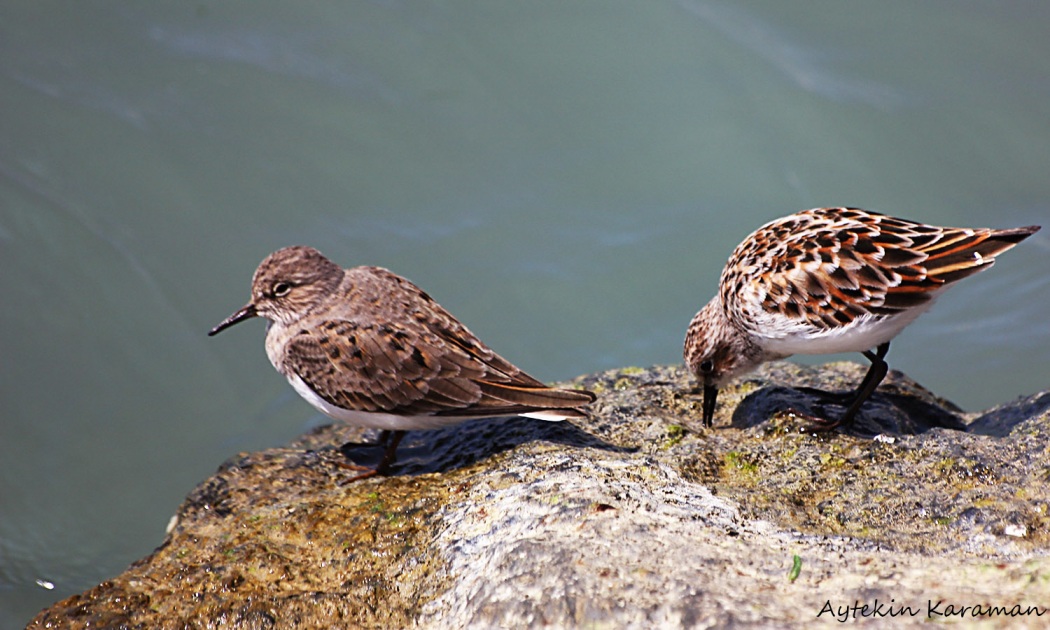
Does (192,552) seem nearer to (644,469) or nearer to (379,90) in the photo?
(644,469)

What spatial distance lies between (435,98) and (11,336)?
18.3ft

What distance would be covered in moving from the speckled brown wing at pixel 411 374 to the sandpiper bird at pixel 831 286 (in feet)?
4.82

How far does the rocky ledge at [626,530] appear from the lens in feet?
13.2

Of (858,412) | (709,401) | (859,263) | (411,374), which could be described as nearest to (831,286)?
(859,263)

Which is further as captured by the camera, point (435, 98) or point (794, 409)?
point (435, 98)

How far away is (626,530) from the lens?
457 cm

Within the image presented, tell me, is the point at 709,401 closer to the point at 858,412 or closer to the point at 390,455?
the point at 858,412

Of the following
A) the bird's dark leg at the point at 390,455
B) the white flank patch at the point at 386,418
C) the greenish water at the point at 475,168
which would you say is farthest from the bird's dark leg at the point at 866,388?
the greenish water at the point at 475,168

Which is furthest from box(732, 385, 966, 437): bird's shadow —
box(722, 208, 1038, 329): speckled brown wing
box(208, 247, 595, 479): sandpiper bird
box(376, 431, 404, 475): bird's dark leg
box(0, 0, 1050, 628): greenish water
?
box(0, 0, 1050, 628): greenish water

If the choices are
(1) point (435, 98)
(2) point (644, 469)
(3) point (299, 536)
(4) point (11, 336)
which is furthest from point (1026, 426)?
(4) point (11, 336)

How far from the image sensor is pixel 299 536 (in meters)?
5.27

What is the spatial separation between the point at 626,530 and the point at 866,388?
260cm

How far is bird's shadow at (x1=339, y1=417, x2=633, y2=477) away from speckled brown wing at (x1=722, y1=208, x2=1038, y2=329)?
1.55 metres

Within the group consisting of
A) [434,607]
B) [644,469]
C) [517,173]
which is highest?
[517,173]
